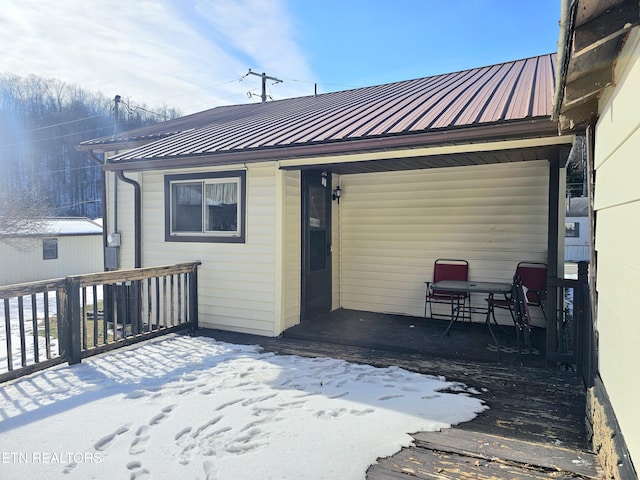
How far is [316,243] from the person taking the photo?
5.67m

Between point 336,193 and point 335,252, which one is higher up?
point 336,193

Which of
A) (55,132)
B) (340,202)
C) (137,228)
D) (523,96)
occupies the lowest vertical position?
(137,228)

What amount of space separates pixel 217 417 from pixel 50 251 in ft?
49.7

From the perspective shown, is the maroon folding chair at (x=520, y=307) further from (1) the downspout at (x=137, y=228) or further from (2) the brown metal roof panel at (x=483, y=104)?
(1) the downspout at (x=137, y=228)

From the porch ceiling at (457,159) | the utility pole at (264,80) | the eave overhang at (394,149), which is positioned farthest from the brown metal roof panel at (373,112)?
the utility pole at (264,80)

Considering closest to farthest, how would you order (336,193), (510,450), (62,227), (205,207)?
(510,450)
(205,207)
(336,193)
(62,227)

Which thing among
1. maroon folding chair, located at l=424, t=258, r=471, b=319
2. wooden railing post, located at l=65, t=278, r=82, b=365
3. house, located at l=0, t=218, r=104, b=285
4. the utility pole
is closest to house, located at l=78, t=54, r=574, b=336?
maroon folding chair, located at l=424, t=258, r=471, b=319

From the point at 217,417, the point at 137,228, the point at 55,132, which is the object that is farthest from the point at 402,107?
the point at 55,132

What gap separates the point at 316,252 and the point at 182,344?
2.05 m

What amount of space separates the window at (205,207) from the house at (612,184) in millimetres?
3633

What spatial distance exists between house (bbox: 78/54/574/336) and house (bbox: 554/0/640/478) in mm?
1475

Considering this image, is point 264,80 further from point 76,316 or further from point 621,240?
point 621,240

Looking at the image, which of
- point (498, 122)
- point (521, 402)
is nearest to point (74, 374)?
point (521, 402)

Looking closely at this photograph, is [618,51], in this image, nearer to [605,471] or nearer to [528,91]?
[605,471]
